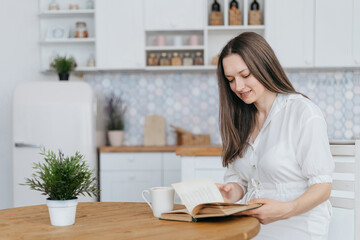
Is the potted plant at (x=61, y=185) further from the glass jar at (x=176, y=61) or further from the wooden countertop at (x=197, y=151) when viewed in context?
the glass jar at (x=176, y=61)

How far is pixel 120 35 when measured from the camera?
395cm

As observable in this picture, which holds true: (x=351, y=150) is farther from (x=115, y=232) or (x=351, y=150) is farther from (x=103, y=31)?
(x=103, y=31)

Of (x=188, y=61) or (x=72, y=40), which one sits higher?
(x=72, y=40)

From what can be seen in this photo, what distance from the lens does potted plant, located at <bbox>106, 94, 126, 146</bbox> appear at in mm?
4023

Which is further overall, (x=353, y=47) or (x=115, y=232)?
(x=353, y=47)

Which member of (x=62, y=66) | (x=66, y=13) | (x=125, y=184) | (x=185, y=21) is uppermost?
(x=66, y=13)

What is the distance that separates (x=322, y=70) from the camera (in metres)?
4.09

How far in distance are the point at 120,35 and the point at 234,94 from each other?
238cm

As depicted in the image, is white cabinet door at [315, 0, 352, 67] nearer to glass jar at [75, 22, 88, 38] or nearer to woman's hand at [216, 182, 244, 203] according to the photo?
glass jar at [75, 22, 88, 38]

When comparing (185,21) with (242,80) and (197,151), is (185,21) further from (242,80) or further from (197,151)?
(242,80)

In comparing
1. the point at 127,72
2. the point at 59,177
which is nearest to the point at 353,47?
the point at 127,72

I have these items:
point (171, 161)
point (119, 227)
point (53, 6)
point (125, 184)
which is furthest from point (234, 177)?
point (53, 6)

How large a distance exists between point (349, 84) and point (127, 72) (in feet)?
6.87

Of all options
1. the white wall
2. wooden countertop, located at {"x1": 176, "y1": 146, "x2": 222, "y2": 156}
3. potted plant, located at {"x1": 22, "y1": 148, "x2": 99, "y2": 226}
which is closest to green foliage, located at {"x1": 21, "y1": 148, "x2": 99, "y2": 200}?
potted plant, located at {"x1": 22, "y1": 148, "x2": 99, "y2": 226}
